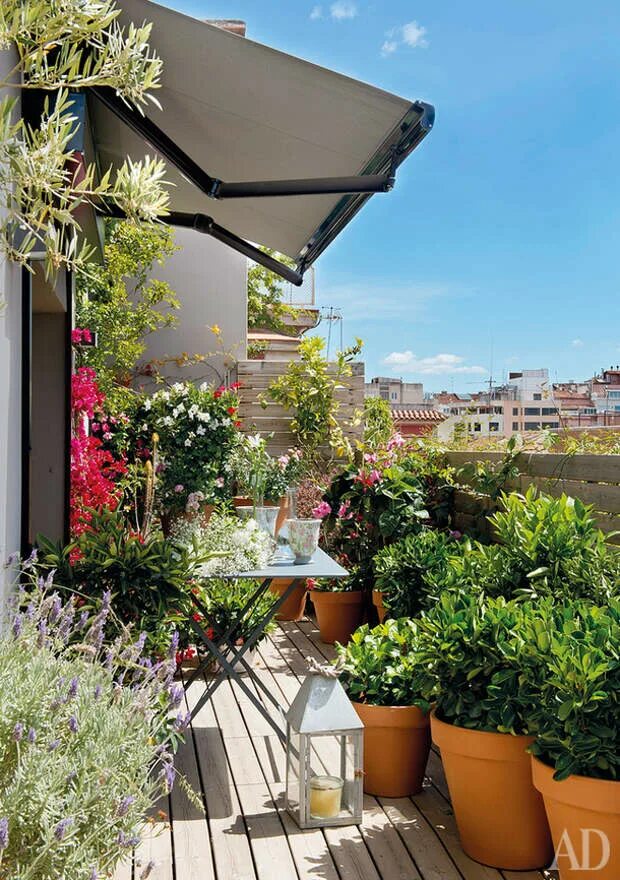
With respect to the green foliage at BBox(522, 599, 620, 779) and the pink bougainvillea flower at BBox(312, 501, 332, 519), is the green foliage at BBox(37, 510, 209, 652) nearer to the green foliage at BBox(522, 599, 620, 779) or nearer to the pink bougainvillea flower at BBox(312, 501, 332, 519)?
the green foliage at BBox(522, 599, 620, 779)

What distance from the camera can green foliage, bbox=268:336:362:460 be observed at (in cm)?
767

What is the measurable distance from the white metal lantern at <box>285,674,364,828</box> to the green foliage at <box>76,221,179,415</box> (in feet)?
13.9

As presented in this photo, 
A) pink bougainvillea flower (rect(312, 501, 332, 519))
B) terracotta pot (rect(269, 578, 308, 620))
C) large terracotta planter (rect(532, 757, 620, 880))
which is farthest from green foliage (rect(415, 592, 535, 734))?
terracotta pot (rect(269, 578, 308, 620))

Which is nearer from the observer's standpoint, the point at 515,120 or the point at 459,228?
the point at 515,120

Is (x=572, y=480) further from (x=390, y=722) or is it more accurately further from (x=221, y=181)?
(x=221, y=181)

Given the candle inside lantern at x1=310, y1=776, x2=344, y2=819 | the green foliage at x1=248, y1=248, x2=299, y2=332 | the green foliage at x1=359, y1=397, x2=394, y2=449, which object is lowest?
the candle inside lantern at x1=310, y1=776, x2=344, y2=819

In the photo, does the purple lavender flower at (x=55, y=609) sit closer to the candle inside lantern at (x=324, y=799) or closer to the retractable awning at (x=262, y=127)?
the candle inside lantern at (x=324, y=799)

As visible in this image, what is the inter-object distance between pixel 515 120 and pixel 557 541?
5000 cm

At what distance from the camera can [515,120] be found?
159 feet

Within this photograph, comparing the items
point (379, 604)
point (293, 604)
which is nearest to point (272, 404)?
point (293, 604)

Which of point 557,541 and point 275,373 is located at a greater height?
point 275,373

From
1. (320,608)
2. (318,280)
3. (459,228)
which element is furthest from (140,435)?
(459,228)

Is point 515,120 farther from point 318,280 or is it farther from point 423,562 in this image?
point 423,562

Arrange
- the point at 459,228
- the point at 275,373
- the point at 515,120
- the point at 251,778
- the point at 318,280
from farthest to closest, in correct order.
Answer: the point at 459,228, the point at 515,120, the point at 318,280, the point at 275,373, the point at 251,778
